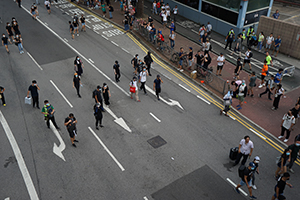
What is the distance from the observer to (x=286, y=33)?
22.9 meters

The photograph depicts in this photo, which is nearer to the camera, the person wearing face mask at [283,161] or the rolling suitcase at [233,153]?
the person wearing face mask at [283,161]

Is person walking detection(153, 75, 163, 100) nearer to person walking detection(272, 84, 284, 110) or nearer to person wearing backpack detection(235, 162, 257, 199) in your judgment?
person walking detection(272, 84, 284, 110)

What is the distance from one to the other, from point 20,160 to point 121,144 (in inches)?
188

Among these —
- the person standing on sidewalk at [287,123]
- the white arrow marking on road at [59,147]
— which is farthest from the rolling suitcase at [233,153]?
the white arrow marking on road at [59,147]

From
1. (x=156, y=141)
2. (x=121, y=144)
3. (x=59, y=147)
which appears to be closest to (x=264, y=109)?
(x=156, y=141)

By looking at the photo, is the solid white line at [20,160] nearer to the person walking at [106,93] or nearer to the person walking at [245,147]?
the person walking at [106,93]

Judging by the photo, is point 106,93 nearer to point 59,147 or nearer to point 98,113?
point 98,113

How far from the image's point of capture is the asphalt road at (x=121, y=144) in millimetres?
11094

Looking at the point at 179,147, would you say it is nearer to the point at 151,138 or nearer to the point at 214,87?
the point at 151,138

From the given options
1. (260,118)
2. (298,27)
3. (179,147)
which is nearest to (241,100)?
(260,118)

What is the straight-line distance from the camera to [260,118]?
51.5ft

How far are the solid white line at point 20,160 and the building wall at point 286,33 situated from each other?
22.2 metres

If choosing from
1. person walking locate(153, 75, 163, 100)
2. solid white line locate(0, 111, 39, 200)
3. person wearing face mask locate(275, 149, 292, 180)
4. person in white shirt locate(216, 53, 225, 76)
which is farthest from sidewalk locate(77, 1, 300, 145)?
solid white line locate(0, 111, 39, 200)

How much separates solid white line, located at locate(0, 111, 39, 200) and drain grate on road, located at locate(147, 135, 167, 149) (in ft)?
18.7
